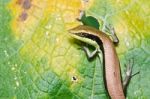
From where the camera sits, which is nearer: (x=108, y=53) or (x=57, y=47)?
(x=57, y=47)

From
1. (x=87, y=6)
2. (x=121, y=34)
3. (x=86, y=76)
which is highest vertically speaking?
(x=87, y=6)

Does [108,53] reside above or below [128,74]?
above

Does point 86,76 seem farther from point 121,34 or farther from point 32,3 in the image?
point 32,3

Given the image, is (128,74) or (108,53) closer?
(128,74)

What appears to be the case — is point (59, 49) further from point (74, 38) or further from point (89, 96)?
point (89, 96)

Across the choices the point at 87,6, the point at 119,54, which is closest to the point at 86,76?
the point at 119,54

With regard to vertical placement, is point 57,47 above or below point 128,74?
above

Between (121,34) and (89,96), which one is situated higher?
(121,34)

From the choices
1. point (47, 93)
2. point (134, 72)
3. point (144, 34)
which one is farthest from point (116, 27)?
point (47, 93)

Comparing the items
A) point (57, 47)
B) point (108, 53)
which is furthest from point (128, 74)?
point (57, 47)

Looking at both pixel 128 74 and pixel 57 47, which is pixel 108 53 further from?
pixel 57 47
